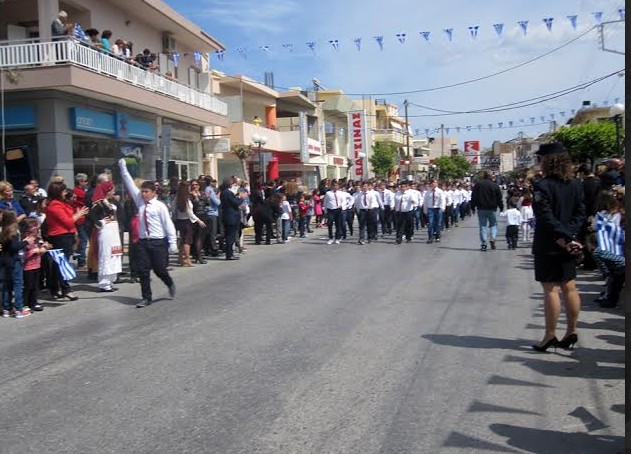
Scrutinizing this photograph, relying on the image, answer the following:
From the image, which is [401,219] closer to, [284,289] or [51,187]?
[284,289]

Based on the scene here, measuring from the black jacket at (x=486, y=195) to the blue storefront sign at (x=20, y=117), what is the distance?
40.0 feet

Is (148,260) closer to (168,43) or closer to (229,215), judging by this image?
(229,215)

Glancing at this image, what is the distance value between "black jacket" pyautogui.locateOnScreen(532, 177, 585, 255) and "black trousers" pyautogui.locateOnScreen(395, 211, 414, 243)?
11.9m

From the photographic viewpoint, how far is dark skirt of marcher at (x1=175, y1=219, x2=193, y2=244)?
44.4 ft

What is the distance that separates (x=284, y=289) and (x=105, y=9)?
15.2m

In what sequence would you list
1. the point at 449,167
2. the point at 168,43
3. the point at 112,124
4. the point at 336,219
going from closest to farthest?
the point at 336,219 < the point at 112,124 < the point at 168,43 < the point at 449,167

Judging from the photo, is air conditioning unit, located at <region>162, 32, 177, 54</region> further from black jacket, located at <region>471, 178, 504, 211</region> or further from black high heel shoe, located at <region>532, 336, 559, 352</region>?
black high heel shoe, located at <region>532, 336, 559, 352</region>

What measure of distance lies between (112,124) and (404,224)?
9.83 m

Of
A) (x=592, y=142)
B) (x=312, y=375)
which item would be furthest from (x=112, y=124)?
(x=592, y=142)

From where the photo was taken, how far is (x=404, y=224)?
61.2 feet

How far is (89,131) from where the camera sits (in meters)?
19.3

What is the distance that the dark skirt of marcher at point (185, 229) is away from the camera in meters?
13.5

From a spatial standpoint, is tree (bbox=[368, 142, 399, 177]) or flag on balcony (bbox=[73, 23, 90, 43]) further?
tree (bbox=[368, 142, 399, 177])

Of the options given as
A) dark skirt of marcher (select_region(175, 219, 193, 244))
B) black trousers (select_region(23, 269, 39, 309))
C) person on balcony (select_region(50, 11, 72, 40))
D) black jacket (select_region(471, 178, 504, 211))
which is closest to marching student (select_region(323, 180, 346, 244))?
black jacket (select_region(471, 178, 504, 211))
